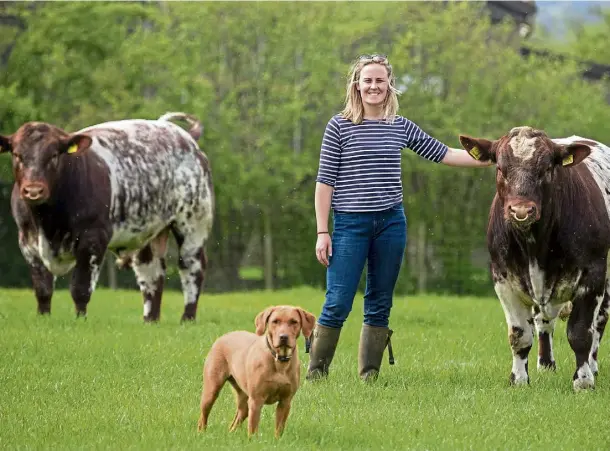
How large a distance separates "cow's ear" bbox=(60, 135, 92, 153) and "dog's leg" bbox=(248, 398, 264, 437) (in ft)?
22.5

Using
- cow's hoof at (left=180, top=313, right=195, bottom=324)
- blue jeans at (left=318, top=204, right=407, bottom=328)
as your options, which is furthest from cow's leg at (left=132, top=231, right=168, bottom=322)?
blue jeans at (left=318, top=204, right=407, bottom=328)

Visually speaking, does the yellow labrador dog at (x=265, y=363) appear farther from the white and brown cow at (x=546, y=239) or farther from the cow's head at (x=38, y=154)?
the cow's head at (x=38, y=154)

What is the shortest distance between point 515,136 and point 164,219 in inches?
248

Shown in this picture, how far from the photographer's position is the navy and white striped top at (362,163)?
28.1 feet

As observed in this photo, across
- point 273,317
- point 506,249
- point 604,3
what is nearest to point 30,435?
point 273,317

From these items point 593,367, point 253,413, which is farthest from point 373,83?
point 593,367

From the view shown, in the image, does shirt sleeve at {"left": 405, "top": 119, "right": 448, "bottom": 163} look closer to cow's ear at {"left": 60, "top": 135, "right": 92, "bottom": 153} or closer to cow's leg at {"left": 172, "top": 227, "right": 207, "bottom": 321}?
cow's ear at {"left": 60, "top": 135, "right": 92, "bottom": 153}

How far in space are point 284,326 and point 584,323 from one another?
334 cm

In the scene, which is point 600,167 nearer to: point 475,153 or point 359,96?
point 475,153

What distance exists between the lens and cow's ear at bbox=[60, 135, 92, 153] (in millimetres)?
12570

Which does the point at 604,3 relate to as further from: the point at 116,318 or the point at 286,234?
the point at 116,318

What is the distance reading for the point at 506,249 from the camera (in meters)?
8.91

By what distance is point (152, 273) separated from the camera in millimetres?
14234

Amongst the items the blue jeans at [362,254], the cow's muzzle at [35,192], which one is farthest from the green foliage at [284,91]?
the blue jeans at [362,254]
